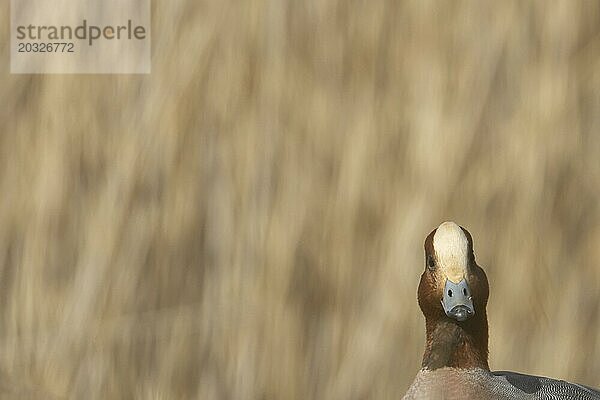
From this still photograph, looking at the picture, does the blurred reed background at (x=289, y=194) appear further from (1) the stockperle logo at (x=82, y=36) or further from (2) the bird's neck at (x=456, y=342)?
(2) the bird's neck at (x=456, y=342)

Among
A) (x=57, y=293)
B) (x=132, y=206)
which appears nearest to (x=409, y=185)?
(x=132, y=206)

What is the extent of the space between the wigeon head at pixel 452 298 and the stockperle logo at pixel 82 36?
→ 2.37ft

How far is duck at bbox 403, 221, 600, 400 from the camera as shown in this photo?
79.0 inches

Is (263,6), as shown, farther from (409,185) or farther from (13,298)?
(13,298)

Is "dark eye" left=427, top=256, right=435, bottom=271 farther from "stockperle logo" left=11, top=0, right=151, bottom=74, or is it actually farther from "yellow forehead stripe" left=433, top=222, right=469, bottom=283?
"stockperle logo" left=11, top=0, right=151, bottom=74

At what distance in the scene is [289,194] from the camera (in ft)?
8.20

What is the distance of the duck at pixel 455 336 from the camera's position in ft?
6.58

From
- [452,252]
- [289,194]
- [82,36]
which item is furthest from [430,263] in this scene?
[82,36]

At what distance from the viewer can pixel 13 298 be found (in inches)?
97.5

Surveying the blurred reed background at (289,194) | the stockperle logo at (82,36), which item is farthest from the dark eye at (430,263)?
the stockperle logo at (82,36)

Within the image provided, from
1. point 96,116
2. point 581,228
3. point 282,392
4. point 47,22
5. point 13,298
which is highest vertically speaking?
point 47,22

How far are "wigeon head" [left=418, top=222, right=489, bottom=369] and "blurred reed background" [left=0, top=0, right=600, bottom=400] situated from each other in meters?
0.43

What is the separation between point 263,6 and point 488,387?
34.5 inches

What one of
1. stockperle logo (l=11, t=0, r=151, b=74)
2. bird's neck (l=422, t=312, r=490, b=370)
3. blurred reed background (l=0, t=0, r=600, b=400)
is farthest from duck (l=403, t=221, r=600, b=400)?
stockperle logo (l=11, t=0, r=151, b=74)
